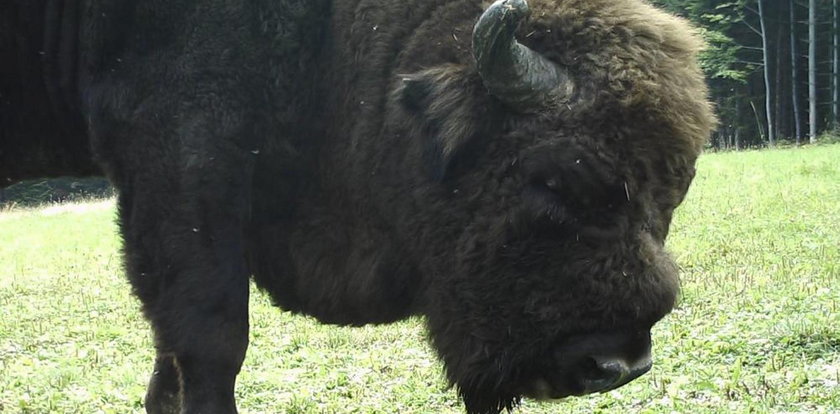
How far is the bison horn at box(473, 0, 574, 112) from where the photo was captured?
3.45 metres

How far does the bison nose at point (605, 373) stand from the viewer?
3.48 metres

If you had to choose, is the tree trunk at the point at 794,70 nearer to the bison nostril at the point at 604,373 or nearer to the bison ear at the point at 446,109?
the bison ear at the point at 446,109

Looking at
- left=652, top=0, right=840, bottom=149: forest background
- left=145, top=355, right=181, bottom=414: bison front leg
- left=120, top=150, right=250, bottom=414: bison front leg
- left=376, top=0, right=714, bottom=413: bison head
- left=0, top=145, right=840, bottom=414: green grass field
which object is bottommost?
left=652, top=0, right=840, bottom=149: forest background

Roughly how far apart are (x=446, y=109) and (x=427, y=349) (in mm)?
3224

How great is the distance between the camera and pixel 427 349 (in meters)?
6.74

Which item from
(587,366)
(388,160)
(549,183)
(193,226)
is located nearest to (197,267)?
(193,226)

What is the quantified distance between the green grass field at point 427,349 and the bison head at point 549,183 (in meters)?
0.59

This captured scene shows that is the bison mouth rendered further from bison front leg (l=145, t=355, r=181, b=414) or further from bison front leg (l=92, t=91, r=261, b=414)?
bison front leg (l=145, t=355, r=181, b=414)

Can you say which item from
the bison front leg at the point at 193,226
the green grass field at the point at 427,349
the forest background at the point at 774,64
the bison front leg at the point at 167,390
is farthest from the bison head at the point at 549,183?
the forest background at the point at 774,64

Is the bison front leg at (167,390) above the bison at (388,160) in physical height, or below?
below

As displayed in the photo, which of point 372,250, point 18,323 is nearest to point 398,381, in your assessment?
point 372,250

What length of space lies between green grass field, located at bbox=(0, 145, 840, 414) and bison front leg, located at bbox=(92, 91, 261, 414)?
92 centimetres

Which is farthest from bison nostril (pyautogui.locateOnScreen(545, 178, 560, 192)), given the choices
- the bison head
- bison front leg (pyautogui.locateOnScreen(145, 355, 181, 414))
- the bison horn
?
bison front leg (pyautogui.locateOnScreen(145, 355, 181, 414))

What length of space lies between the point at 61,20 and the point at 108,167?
741mm
